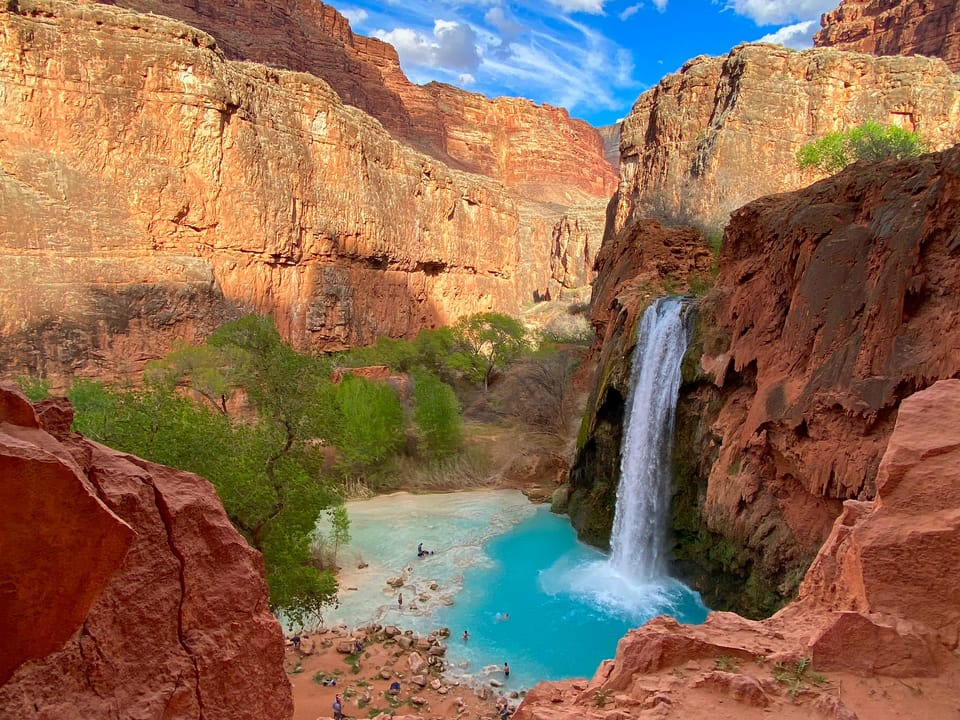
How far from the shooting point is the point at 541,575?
43.5ft

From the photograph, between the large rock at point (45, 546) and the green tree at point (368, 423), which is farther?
the green tree at point (368, 423)

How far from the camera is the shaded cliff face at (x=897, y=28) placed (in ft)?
161

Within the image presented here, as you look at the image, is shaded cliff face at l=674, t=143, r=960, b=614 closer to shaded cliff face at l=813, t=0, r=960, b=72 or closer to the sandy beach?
the sandy beach

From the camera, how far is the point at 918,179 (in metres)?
8.66

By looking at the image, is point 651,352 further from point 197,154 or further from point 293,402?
point 197,154

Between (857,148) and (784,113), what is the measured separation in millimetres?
8614

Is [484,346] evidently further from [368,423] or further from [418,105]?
[418,105]

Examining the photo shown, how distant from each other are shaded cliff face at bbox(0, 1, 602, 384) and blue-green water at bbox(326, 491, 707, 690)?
1298 centimetres

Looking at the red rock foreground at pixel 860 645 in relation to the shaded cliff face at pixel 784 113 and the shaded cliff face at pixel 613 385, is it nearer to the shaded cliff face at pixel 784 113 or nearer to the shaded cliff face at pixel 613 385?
the shaded cliff face at pixel 613 385

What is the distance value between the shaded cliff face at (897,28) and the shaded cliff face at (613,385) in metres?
45.2

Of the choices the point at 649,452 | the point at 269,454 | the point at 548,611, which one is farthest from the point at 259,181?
the point at 548,611

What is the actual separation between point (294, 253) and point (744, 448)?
79.3ft

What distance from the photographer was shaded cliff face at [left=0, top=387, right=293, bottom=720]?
2.40 m

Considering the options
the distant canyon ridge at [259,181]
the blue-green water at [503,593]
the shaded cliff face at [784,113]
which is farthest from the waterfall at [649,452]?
the shaded cliff face at [784,113]
